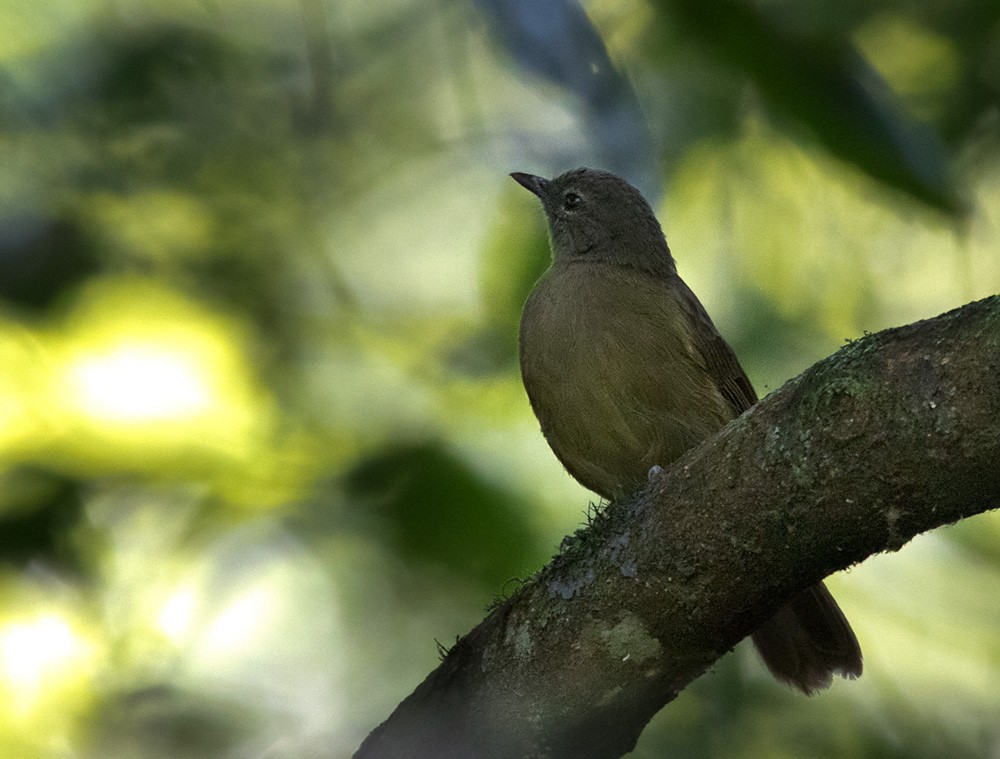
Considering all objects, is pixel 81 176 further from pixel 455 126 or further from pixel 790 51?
pixel 790 51

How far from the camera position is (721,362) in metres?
5.01

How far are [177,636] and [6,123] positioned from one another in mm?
1906

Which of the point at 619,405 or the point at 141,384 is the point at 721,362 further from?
the point at 141,384

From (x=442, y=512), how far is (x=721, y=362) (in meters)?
1.65

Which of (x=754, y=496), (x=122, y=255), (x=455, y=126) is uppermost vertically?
(x=455, y=126)

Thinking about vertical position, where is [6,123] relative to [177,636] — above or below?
above

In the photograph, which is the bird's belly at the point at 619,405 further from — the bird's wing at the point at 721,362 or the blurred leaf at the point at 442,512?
the blurred leaf at the point at 442,512

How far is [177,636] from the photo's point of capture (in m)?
4.45

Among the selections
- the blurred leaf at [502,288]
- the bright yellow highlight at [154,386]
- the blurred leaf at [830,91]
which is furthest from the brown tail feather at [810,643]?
the bright yellow highlight at [154,386]

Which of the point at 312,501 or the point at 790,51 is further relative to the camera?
the point at 312,501

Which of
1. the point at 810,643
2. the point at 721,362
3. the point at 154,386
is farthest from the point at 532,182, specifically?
the point at 810,643

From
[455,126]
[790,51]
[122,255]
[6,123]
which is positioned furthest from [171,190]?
[790,51]

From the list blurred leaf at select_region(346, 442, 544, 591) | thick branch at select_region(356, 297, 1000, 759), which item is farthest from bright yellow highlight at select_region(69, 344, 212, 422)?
thick branch at select_region(356, 297, 1000, 759)

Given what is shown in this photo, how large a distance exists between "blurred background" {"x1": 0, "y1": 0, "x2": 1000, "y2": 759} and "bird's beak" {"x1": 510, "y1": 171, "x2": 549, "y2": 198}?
695 millimetres
